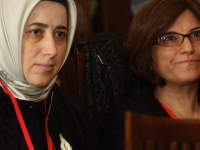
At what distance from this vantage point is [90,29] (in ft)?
12.5

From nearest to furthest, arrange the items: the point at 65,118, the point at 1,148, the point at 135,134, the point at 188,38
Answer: the point at 135,134
the point at 1,148
the point at 65,118
the point at 188,38

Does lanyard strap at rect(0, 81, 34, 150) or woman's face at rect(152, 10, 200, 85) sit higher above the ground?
woman's face at rect(152, 10, 200, 85)

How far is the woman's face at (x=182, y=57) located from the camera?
64.9 inches

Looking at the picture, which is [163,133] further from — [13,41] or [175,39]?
[175,39]

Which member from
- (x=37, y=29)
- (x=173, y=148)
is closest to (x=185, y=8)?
(x=37, y=29)

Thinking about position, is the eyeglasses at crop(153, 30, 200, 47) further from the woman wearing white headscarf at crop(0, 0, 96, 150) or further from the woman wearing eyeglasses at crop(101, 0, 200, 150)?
the woman wearing white headscarf at crop(0, 0, 96, 150)

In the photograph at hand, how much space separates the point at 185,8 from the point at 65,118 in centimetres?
95

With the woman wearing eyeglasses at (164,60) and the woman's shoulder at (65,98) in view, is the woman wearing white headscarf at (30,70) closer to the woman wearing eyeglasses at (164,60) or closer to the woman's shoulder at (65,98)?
the woman's shoulder at (65,98)

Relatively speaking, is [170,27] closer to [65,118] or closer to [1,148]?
[65,118]

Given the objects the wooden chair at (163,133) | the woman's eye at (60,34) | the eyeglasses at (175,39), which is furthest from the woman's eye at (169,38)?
the wooden chair at (163,133)

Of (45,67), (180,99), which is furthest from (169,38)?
(45,67)

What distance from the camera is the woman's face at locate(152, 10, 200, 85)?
1649 millimetres

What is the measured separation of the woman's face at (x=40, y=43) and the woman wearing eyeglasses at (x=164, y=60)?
562 mm

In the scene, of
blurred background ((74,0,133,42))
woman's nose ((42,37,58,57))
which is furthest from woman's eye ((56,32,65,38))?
blurred background ((74,0,133,42))
